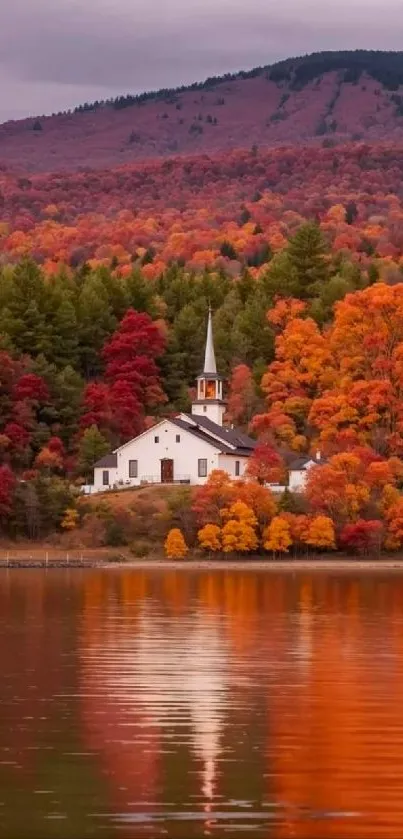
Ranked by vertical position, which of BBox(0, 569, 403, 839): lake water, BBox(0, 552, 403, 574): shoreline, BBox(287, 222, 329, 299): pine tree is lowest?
BBox(0, 569, 403, 839): lake water

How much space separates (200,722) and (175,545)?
190ft

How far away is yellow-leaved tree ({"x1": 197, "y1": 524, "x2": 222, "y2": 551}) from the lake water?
3015cm

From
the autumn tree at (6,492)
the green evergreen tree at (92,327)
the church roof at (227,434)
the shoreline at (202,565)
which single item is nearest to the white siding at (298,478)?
the church roof at (227,434)

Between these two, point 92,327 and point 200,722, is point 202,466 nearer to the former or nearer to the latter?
point 92,327

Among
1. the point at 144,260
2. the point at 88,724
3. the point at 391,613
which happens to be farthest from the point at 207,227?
the point at 88,724

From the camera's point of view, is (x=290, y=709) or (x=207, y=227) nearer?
(x=290, y=709)

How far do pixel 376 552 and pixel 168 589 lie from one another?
22.5m

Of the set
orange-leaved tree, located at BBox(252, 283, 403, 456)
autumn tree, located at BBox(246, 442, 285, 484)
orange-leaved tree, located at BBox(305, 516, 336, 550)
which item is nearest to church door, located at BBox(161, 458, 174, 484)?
orange-leaved tree, located at BBox(252, 283, 403, 456)

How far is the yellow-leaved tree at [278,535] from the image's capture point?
89.2 metres

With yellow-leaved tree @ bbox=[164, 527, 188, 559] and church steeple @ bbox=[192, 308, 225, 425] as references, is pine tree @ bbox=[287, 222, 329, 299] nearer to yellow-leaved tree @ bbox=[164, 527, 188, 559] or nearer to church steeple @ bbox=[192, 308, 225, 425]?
church steeple @ bbox=[192, 308, 225, 425]

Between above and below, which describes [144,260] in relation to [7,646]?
above

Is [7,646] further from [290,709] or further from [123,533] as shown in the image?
[123,533]

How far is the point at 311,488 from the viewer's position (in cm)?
9156

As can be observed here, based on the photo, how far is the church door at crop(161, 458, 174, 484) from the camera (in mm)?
102562
